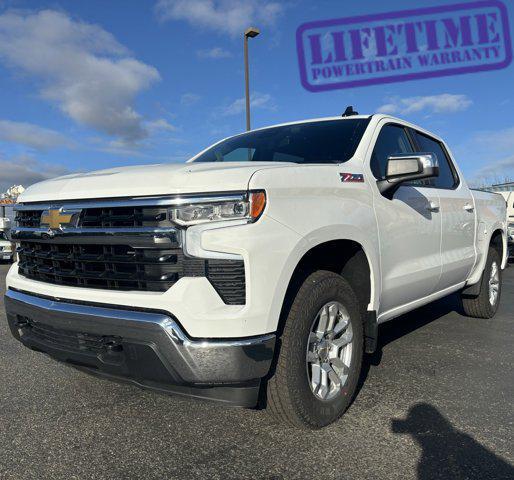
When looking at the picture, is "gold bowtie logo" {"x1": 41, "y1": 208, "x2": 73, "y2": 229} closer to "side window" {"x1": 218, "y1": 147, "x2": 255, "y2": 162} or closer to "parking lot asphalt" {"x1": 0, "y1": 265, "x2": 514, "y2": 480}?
"parking lot asphalt" {"x1": 0, "y1": 265, "x2": 514, "y2": 480}

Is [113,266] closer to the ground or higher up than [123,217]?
closer to the ground

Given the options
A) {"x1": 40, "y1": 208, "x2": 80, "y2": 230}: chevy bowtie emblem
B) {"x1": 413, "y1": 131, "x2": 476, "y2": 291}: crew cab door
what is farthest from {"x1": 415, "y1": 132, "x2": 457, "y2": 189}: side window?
{"x1": 40, "y1": 208, "x2": 80, "y2": 230}: chevy bowtie emblem

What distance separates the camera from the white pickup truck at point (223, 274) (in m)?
2.14

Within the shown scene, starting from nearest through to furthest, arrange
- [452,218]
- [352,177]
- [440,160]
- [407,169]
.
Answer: [352,177] → [407,169] → [452,218] → [440,160]

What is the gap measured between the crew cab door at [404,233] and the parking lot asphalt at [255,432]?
643 mm

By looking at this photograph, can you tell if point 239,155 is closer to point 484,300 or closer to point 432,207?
point 432,207

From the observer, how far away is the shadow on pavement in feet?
7.25

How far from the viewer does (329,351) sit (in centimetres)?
273

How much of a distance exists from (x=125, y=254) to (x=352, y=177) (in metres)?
1.43

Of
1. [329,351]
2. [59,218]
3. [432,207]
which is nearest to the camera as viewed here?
[59,218]

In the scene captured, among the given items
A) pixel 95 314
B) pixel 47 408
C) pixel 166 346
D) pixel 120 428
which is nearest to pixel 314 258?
pixel 166 346

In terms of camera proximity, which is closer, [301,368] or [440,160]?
[301,368]

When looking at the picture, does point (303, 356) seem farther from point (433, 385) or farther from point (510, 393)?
point (510, 393)

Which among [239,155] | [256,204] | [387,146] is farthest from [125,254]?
[387,146]
